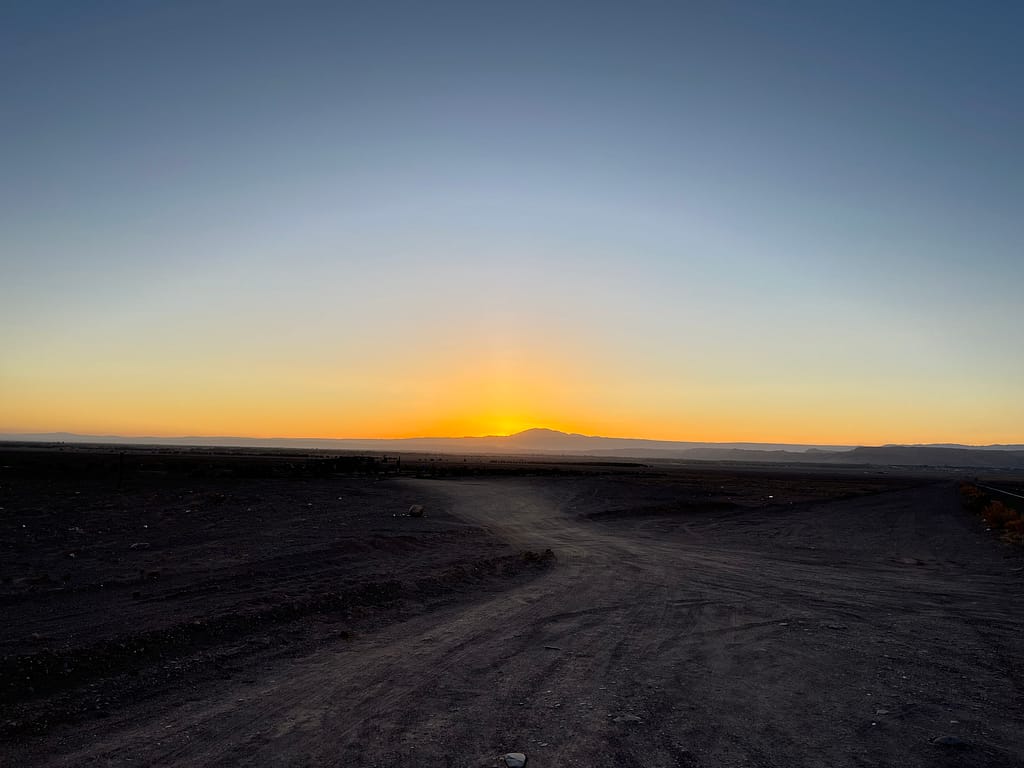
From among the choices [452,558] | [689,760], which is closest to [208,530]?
[452,558]

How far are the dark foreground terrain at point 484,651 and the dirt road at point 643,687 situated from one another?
43 mm

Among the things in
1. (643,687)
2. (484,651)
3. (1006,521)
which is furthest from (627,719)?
(1006,521)

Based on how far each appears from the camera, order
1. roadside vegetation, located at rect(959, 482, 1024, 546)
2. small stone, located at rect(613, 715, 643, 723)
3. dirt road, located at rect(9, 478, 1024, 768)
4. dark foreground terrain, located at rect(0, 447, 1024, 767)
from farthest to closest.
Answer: roadside vegetation, located at rect(959, 482, 1024, 546), small stone, located at rect(613, 715, 643, 723), dark foreground terrain, located at rect(0, 447, 1024, 767), dirt road, located at rect(9, 478, 1024, 768)

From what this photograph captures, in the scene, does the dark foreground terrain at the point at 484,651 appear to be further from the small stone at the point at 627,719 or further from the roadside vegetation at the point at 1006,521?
the roadside vegetation at the point at 1006,521

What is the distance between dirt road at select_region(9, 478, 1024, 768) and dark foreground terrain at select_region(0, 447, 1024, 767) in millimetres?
43

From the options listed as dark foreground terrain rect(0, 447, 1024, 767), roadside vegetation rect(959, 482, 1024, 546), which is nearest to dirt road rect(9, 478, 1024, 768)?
dark foreground terrain rect(0, 447, 1024, 767)

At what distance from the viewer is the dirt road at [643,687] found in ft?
20.1

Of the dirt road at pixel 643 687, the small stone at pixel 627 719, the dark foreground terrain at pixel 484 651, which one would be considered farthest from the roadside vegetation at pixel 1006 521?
the small stone at pixel 627 719

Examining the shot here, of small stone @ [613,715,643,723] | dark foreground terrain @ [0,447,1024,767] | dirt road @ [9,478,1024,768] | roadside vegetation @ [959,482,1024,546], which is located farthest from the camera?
roadside vegetation @ [959,482,1024,546]

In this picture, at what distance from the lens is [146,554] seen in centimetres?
1603

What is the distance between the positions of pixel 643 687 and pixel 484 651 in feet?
8.24

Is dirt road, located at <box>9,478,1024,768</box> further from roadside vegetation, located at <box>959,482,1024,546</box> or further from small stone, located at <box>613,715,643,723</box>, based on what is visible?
roadside vegetation, located at <box>959,482,1024,546</box>

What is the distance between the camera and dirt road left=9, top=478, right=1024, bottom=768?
6113 millimetres

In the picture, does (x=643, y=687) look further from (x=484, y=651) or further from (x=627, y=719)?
(x=484, y=651)
